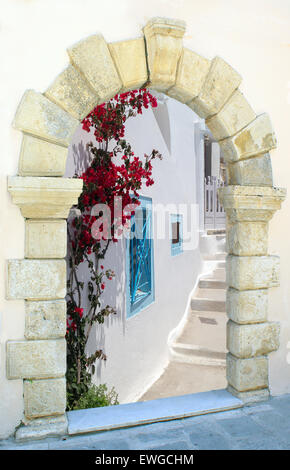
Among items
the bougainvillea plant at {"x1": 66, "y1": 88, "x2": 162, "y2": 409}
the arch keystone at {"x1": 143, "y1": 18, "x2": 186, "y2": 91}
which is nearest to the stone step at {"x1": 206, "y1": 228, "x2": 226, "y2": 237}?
the bougainvillea plant at {"x1": 66, "y1": 88, "x2": 162, "y2": 409}

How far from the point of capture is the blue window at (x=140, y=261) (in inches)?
189

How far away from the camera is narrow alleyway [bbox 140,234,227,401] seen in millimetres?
5367

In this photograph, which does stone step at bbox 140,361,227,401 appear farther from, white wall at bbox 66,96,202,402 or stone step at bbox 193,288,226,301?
stone step at bbox 193,288,226,301

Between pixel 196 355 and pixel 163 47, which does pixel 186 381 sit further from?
pixel 163 47

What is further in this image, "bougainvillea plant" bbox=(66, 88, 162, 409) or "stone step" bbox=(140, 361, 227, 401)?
"stone step" bbox=(140, 361, 227, 401)

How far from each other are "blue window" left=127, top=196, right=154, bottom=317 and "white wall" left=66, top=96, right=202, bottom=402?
0.13m

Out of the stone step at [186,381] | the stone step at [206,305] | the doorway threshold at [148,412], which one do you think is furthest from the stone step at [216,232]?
the doorway threshold at [148,412]

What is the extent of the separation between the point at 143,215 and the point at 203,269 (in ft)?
15.1

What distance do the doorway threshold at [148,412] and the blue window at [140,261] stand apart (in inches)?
68.2

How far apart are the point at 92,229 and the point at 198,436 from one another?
71.4 inches

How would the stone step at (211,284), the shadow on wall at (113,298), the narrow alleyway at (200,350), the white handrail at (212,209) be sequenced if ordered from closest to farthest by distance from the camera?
the shadow on wall at (113,298) < the narrow alleyway at (200,350) < the stone step at (211,284) < the white handrail at (212,209)

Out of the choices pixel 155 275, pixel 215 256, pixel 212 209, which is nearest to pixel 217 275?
pixel 215 256

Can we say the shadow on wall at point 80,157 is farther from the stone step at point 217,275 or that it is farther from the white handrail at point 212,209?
the white handrail at point 212,209
